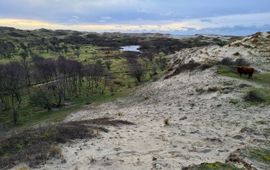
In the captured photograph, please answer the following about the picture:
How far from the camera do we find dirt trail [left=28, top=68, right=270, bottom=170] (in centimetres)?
2194

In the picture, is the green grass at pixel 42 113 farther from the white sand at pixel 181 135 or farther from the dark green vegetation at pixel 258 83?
the dark green vegetation at pixel 258 83

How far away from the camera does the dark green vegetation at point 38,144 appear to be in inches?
867

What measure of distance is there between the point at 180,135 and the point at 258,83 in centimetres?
2163

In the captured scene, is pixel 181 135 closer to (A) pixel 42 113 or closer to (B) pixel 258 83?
(B) pixel 258 83

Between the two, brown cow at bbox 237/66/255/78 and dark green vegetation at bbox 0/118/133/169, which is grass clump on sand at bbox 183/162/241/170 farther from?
brown cow at bbox 237/66/255/78

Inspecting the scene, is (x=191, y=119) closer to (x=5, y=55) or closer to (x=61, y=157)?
(x=61, y=157)

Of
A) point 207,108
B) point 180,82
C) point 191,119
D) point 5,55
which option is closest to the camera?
point 191,119

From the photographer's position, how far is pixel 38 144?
2442 centimetres

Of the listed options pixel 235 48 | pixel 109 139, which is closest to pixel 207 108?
pixel 109 139

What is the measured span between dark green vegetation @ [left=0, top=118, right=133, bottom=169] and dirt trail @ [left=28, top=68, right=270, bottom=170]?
2.43 feet

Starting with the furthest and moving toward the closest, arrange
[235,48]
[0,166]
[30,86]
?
[30,86], [235,48], [0,166]

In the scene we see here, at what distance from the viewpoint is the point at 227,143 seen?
26.5m

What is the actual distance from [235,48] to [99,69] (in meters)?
32.5

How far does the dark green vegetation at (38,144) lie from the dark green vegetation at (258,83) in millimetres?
15823
